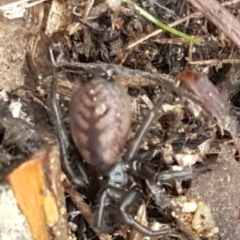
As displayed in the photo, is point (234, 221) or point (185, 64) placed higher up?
point (185, 64)

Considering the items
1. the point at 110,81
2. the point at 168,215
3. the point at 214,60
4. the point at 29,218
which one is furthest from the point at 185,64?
the point at 29,218

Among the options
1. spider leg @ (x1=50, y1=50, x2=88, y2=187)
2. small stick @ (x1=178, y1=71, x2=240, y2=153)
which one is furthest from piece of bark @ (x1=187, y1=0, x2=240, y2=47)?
spider leg @ (x1=50, y1=50, x2=88, y2=187)

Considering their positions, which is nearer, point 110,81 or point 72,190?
point 110,81

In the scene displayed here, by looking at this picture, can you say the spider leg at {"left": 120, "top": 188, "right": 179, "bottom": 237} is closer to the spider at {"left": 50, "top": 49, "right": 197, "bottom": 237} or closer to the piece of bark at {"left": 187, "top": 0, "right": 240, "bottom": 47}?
the spider at {"left": 50, "top": 49, "right": 197, "bottom": 237}

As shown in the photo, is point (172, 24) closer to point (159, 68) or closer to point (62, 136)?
point (159, 68)

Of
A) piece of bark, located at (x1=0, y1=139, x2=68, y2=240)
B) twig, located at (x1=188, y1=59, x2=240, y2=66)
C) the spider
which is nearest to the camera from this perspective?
piece of bark, located at (x1=0, y1=139, x2=68, y2=240)

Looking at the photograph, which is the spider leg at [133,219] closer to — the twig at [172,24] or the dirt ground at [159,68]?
the dirt ground at [159,68]

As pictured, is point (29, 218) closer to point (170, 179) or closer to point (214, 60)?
point (170, 179)
